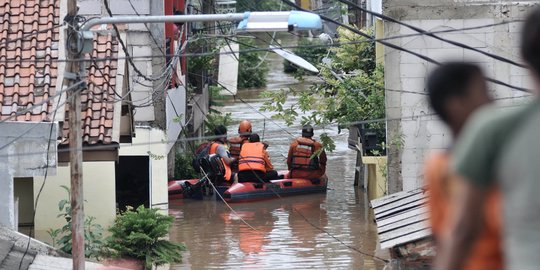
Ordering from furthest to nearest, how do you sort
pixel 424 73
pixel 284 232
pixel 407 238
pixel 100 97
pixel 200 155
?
pixel 200 155 < pixel 284 232 < pixel 424 73 < pixel 100 97 < pixel 407 238

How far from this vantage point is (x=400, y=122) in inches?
717

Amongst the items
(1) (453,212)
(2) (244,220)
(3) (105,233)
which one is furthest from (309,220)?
(1) (453,212)

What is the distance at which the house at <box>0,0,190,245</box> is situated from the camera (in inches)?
587

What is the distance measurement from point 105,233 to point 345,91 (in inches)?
215

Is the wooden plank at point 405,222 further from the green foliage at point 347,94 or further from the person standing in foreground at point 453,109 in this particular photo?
the person standing in foreground at point 453,109

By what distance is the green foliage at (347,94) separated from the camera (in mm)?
19922

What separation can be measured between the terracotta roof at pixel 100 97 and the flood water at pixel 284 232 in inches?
109

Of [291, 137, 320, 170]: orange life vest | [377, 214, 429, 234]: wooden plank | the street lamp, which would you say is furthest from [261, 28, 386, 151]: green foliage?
the street lamp

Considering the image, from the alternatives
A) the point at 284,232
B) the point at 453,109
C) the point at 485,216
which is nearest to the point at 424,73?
the point at 284,232

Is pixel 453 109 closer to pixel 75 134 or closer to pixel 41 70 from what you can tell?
pixel 75 134

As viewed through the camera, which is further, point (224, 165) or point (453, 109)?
point (224, 165)

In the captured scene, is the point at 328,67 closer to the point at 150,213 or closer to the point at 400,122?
the point at 400,122

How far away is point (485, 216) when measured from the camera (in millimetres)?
4016

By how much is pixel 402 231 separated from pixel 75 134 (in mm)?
3896
